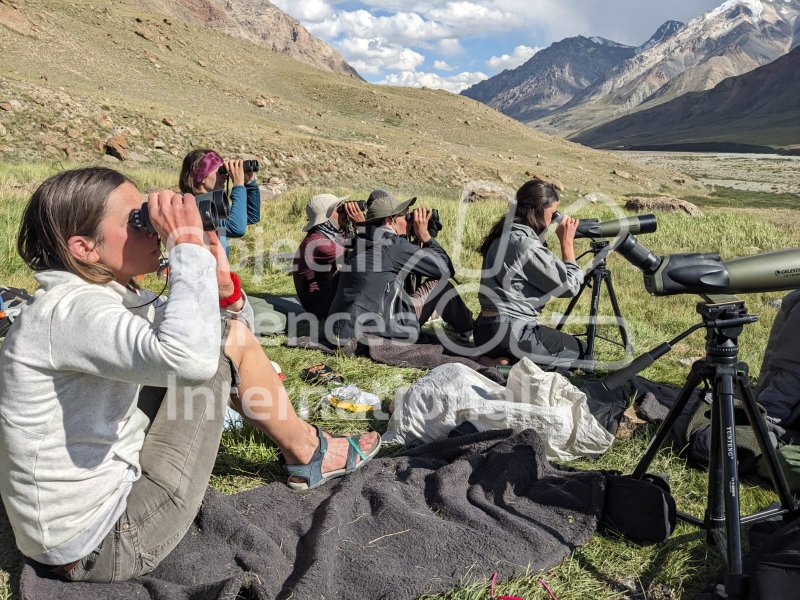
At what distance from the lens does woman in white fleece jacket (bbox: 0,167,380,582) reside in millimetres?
1535

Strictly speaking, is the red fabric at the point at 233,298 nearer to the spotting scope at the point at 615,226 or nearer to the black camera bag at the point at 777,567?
the spotting scope at the point at 615,226

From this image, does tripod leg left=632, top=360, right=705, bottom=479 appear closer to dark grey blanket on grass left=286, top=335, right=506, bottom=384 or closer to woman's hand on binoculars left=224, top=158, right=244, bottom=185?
dark grey blanket on grass left=286, top=335, right=506, bottom=384

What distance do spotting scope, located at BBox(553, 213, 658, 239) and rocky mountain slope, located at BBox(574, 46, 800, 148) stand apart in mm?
126053

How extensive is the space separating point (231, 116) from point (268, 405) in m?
31.0

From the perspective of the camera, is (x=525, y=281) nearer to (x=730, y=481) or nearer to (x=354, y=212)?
(x=354, y=212)

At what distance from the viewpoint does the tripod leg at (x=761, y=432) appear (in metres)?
1.98

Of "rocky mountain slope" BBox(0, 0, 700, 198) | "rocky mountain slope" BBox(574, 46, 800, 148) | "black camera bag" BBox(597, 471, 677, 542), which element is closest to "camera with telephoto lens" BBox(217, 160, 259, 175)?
"black camera bag" BBox(597, 471, 677, 542)

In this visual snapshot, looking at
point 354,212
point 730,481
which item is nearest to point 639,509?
point 730,481

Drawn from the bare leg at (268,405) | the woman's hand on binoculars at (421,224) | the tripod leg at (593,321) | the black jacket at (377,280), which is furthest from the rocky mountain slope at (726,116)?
the bare leg at (268,405)

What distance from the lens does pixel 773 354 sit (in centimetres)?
336

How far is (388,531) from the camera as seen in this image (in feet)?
7.67

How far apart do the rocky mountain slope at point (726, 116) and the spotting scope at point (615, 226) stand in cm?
12605

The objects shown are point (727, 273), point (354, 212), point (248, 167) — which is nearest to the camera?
point (727, 273)

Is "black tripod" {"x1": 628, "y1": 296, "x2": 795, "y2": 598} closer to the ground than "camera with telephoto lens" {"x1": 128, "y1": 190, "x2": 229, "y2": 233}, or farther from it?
closer to the ground
